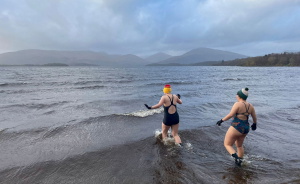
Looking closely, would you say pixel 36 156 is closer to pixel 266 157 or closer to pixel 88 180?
pixel 88 180

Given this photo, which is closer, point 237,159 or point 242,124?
point 242,124

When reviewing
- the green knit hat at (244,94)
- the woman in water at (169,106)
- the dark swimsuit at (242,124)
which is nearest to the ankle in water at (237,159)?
the dark swimsuit at (242,124)

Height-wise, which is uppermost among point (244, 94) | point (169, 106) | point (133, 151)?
point (244, 94)

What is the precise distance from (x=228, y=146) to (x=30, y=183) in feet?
18.9

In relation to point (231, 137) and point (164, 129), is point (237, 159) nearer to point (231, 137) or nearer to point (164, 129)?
point (231, 137)

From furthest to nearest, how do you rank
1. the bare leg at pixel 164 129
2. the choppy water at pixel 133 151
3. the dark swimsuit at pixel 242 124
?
the bare leg at pixel 164 129
the dark swimsuit at pixel 242 124
the choppy water at pixel 133 151

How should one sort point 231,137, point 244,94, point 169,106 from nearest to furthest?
point 244,94 < point 231,137 < point 169,106

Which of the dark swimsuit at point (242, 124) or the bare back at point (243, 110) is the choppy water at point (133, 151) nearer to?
the dark swimsuit at point (242, 124)

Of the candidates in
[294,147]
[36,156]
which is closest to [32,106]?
[36,156]

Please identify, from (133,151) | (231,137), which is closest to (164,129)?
(133,151)

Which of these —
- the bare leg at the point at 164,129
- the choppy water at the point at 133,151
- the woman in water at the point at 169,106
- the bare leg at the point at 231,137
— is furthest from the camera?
the bare leg at the point at 164,129

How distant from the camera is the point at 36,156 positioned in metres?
6.70

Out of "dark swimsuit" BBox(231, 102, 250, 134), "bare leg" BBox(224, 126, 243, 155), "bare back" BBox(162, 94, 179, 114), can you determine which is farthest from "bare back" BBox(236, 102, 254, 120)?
"bare back" BBox(162, 94, 179, 114)

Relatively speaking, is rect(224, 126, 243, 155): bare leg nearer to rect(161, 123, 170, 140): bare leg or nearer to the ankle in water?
the ankle in water
